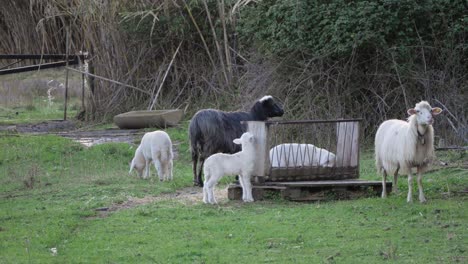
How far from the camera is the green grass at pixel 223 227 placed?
9516 millimetres

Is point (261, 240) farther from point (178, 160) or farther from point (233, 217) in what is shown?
point (178, 160)

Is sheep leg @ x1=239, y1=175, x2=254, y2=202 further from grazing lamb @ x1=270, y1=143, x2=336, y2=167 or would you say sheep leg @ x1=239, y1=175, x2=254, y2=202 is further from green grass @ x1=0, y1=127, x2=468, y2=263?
grazing lamb @ x1=270, y1=143, x2=336, y2=167

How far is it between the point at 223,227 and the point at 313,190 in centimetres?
267

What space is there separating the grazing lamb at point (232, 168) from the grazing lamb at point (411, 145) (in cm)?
195

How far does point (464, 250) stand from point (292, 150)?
5.90 m

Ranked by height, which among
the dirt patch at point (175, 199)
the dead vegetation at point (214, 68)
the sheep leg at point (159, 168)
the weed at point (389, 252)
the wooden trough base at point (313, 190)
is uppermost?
the dead vegetation at point (214, 68)

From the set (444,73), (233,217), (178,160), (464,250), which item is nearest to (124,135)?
(178,160)

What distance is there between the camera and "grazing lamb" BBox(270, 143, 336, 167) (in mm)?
14578

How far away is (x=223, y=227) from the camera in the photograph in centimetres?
1110

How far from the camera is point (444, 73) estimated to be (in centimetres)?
1933

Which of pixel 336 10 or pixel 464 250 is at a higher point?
pixel 336 10

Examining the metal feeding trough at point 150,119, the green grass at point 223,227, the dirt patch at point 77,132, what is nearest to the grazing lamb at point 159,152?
the green grass at point 223,227

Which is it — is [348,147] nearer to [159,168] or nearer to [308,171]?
[308,171]

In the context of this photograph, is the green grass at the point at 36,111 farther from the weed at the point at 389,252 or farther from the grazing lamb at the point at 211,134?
the weed at the point at 389,252
